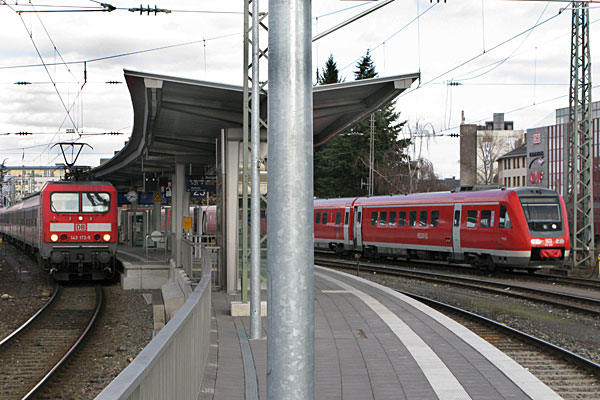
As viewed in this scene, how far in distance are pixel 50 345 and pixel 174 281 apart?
26.1ft

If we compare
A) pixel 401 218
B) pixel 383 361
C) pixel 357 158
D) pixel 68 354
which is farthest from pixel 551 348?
pixel 357 158

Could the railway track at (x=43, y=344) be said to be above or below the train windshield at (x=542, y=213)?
below

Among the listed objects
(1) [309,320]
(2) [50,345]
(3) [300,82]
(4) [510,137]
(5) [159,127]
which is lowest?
(2) [50,345]

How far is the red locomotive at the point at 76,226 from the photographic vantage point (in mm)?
24562

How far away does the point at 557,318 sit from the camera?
15.0m

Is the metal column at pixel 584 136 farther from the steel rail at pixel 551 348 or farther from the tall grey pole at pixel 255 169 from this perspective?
Answer: the tall grey pole at pixel 255 169

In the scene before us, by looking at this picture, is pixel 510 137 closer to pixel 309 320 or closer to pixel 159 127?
pixel 159 127

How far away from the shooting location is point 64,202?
24.8 meters

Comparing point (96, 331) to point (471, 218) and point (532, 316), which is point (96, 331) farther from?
point (471, 218)

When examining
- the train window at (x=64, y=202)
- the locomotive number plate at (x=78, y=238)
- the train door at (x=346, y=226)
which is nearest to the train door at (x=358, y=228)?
the train door at (x=346, y=226)

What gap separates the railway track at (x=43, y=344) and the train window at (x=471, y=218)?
1243 centimetres

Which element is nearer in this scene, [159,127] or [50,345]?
[50,345]

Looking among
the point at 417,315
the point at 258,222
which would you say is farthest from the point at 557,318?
the point at 258,222

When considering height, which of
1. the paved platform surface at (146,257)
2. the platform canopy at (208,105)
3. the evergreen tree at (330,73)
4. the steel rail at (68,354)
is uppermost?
the evergreen tree at (330,73)
